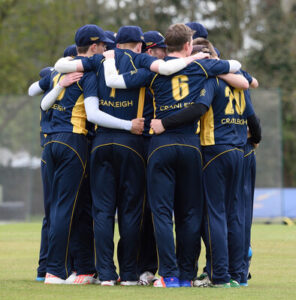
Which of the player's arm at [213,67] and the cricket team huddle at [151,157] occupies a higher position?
the player's arm at [213,67]

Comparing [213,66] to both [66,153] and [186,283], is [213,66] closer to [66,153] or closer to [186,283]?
[66,153]

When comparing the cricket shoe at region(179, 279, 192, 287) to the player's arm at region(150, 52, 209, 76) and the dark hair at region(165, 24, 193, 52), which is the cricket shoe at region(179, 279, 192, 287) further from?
the dark hair at region(165, 24, 193, 52)

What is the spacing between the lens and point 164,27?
34062mm

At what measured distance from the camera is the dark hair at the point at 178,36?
22.3ft

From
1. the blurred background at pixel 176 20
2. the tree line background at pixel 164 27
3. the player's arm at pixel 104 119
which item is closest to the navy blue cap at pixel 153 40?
the player's arm at pixel 104 119

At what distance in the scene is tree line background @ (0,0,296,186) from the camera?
101 ft

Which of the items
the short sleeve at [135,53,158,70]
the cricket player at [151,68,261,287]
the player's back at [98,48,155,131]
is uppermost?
the short sleeve at [135,53,158,70]

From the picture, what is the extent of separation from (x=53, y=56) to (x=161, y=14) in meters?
5.89

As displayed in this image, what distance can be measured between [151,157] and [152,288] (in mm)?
1111

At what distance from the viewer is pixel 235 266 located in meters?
7.05

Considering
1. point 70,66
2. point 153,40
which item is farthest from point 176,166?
point 153,40

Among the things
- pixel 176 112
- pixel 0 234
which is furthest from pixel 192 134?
pixel 0 234

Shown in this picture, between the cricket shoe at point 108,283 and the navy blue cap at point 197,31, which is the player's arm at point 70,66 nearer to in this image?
the navy blue cap at point 197,31

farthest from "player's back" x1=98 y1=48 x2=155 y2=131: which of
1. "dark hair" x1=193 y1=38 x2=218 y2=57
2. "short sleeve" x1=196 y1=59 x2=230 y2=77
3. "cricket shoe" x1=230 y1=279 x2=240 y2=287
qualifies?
"cricket shoe" x1=230 y1=279 x2=240 y2=287
